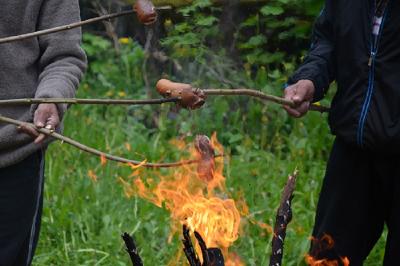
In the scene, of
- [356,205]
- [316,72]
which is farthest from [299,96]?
[356,205]

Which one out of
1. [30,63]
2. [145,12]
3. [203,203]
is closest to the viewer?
[145,12]

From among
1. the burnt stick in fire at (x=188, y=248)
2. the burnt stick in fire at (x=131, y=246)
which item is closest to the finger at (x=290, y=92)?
the burnt stick in fire at (x=188, y=248)

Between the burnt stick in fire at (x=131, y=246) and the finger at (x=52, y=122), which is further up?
the finger at (x=52, y=122)

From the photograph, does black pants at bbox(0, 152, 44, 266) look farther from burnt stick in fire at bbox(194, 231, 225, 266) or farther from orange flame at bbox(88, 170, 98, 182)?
orange flame at bbox(88, 170, 98, 182)

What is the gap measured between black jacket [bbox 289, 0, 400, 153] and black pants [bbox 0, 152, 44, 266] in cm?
98

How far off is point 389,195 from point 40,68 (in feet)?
4.27

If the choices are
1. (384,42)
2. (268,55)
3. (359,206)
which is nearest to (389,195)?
(359,206)

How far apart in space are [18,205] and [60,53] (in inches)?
20.2

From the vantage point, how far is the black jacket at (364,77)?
8.34ft

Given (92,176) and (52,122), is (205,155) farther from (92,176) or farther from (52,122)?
(92,176)

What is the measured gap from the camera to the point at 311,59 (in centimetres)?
277

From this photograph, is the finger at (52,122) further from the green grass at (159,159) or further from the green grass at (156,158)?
the green grass at (156,158)

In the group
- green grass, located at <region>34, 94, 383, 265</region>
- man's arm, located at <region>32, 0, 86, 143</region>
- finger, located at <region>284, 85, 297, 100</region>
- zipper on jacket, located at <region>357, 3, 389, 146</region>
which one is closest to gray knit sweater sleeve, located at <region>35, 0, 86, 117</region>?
man's arm, located at <region>32, 0, 86, 143</region>

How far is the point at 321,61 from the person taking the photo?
9.00 feet
